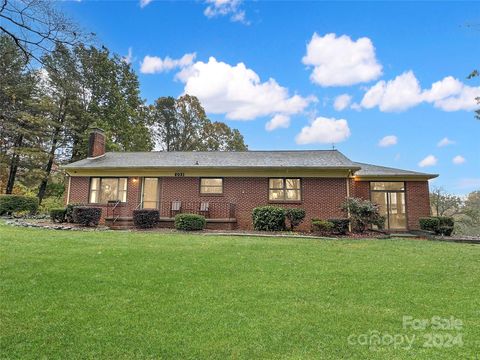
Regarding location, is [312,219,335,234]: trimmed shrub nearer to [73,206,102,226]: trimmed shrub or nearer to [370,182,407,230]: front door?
[370,182,407,230]: front door

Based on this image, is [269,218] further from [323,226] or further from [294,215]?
[323,226]

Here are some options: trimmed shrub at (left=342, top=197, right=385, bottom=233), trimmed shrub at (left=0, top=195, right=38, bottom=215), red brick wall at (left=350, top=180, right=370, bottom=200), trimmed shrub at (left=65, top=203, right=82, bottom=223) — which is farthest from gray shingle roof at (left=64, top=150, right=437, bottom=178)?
trimmed shrub at (left=0, top=195, right=38, bottom=215)

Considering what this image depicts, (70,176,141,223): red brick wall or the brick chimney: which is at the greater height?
the brick chimney

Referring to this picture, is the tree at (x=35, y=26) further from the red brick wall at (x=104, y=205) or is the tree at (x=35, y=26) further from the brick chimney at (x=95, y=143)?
the brick chimney at (x=95, y=143)

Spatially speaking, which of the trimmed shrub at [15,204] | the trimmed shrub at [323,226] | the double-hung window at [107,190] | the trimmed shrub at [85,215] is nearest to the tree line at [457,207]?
the trimmed shrub at [323,226]

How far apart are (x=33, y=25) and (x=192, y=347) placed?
5.72m

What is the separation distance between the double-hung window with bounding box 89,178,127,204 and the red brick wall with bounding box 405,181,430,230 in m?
14.0

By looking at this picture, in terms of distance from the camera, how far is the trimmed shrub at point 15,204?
1565 centimetres

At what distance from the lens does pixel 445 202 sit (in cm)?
2277

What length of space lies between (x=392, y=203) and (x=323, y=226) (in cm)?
506

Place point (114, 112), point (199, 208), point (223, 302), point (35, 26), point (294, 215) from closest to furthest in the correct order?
point (223, 302) → point (35, 26) → point (294, 215) → point (199, 208) → point (114, 112)

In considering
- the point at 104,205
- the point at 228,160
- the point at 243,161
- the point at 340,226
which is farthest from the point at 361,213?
the point at 104,205

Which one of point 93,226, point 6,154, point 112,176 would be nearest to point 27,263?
point 93,226

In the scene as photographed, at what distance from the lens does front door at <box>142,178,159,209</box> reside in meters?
15.0
